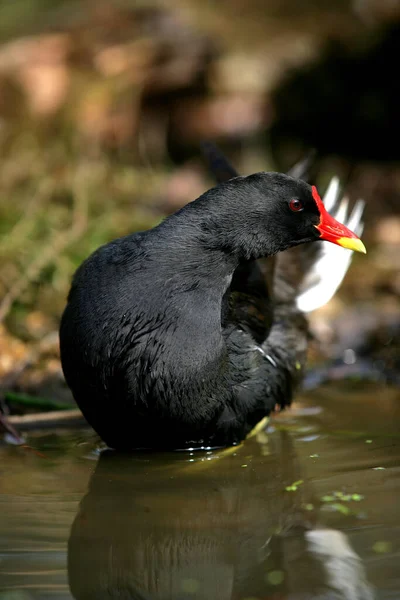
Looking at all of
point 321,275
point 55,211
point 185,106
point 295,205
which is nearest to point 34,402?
point 295,205

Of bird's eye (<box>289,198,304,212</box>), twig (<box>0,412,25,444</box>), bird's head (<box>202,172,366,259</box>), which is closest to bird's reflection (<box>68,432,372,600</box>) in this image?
→ twig (<box>0,412,25,444</box>)

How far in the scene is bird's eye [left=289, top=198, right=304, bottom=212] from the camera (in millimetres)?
3794

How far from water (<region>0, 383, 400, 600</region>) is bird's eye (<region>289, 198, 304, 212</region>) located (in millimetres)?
1068

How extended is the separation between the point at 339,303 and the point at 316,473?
273cm

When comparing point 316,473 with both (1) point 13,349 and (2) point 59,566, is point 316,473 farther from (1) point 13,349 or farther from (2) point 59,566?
(1) point 13,349

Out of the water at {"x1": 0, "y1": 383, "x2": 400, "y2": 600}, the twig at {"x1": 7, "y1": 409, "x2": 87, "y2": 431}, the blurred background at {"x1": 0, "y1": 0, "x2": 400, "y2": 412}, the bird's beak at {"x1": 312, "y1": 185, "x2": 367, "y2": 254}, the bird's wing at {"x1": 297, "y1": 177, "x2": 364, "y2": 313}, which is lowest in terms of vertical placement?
the water at {"x1": 0, "y1": 383, "x2": 400, "y2": 600}

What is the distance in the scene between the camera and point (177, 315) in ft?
11.9

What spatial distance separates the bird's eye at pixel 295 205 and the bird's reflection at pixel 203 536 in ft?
3.51

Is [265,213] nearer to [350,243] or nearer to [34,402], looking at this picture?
[350,243]

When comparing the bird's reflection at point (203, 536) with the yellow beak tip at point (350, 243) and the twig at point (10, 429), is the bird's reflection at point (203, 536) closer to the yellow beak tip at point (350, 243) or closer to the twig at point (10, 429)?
the twig at point (10, 429)

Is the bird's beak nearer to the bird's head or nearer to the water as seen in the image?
the bird's head

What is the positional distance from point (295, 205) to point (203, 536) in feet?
4.77

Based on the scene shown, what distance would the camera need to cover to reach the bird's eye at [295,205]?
3.79 m

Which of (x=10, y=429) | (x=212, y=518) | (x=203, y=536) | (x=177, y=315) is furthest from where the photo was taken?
(x=10, y=429)
